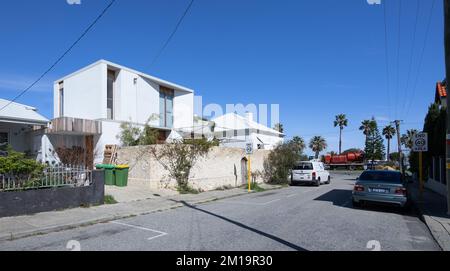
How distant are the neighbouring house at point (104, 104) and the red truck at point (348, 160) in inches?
1729

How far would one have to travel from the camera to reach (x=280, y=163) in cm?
2577

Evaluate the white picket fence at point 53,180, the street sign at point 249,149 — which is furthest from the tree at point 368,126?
the white picket fence at point 53,180

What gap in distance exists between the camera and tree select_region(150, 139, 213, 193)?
1638 centimetres

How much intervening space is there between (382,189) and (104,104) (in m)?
15.4

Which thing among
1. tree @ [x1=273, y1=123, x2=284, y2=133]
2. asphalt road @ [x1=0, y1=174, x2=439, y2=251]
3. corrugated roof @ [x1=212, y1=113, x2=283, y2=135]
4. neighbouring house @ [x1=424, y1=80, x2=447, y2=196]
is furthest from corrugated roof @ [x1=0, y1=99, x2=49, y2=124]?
tree @ [x1=273, y1=123, x2=284, y2=133]

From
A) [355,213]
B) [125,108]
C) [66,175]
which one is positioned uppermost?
[125,108]

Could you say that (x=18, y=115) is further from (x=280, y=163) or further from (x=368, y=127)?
(x=368, y=127)

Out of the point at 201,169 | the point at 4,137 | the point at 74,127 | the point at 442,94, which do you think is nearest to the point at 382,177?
the point at 201,169

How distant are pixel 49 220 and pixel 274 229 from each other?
6.04 metres

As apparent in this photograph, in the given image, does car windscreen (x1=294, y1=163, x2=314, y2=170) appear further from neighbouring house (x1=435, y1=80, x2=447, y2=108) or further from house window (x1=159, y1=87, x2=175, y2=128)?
house window (x1=159, y1=87, x2=175, y2=128)

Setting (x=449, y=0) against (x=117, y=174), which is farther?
(x=117, y=174)

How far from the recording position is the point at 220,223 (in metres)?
9.11
